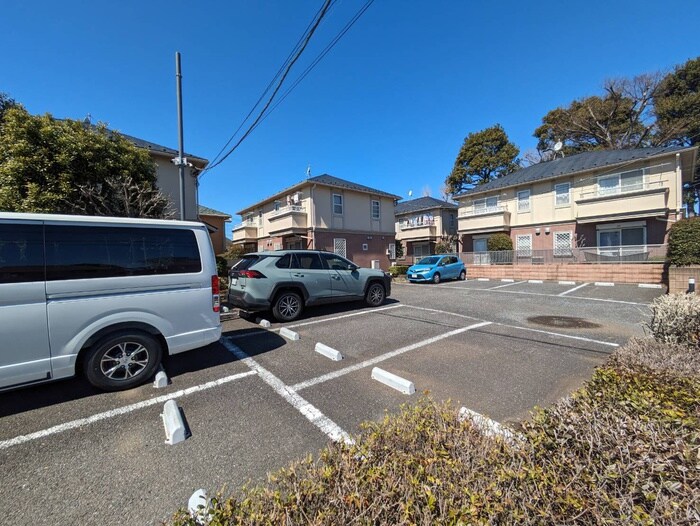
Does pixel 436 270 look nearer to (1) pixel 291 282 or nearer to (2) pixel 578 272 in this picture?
(2) pixel 578 272

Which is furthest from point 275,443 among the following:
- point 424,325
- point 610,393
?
point 424,325

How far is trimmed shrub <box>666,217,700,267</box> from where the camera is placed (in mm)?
9844

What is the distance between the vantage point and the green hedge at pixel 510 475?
120 cm

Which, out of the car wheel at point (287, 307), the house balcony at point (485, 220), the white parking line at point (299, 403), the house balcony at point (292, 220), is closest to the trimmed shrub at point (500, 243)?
the house balcony at point (485, 220)

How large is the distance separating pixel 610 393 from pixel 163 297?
4507 mm

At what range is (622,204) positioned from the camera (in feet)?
52.4

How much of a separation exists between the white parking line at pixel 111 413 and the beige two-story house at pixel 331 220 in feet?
48.5

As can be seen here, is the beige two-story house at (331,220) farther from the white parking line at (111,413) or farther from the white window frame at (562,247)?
the white parking line at (111,413)

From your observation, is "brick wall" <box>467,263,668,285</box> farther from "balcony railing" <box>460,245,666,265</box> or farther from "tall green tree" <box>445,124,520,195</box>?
"tall green tree" <box>445,124,520,195</box>

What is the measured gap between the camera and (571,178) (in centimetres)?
1836

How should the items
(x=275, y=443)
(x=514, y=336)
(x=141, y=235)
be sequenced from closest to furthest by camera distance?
(x=275, y=443) → (x=141, y=235) → (x=514, y=336)

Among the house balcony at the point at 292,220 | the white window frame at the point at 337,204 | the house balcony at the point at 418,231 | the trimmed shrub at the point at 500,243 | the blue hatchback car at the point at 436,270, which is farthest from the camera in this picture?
the house balcony at the point at 418,231

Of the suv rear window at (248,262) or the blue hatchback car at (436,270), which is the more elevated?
the suv rear window at (248,262)

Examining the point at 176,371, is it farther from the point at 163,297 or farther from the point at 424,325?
the point at 424,325
